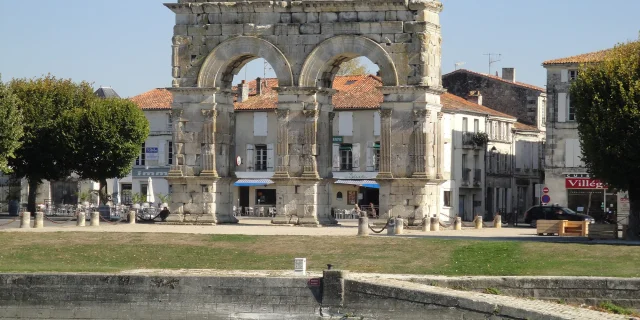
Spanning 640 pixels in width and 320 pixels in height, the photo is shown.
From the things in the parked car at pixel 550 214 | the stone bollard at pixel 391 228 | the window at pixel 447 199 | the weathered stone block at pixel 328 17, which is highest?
→ the weathered stone block at pixel 328 17

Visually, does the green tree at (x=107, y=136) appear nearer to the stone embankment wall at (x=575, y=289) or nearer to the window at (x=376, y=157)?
the window at (x=376, y=157)

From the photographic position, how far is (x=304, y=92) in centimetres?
5772

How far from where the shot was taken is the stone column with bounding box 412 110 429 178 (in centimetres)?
5672

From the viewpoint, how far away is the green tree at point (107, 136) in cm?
7544

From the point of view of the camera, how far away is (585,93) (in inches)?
2063

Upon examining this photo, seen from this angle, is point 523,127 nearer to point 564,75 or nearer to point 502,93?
point 502,93

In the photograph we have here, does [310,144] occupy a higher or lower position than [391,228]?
higher

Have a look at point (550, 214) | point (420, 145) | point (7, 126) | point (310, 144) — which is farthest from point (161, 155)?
point (420, 145)

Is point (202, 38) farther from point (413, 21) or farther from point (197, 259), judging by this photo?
point (197, 259)

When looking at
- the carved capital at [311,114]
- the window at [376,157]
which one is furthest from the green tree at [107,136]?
the carved capital at [311,114]

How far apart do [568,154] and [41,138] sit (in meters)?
27.2

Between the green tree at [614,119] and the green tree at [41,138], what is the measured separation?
30673 millimetres

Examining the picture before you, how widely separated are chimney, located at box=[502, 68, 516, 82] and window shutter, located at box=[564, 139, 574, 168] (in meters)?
22.1

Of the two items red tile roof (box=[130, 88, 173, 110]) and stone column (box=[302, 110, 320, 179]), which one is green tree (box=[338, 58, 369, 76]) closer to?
red tile roof (box=[130, 88, 173, 110])
